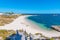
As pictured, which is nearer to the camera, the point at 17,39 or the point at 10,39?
the point at 17,39

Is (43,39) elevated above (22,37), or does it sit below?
below

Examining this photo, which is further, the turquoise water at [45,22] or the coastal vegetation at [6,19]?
the coastal vegetation at [6,19]

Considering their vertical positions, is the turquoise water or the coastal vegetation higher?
the coastal vegetation

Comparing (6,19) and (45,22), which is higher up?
(6,19)

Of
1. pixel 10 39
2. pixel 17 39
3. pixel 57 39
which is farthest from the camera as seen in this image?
pixel 57 39

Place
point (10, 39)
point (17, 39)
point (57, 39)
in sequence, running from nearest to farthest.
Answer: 1. point (17, 39)
2. point (10, 39)
3. point (57, 39)

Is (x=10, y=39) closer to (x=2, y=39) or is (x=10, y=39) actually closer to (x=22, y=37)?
(x=2, y=39)

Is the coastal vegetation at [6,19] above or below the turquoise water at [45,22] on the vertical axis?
above

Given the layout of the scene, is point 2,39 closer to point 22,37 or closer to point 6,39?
point 6,39

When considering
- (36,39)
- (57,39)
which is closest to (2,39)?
(36,39)

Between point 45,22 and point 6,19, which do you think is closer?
point 6,19

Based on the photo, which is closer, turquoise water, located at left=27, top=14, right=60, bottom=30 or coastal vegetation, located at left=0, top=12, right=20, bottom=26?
turquoise water, located at left=27, top=14, right=60, bottom=30
